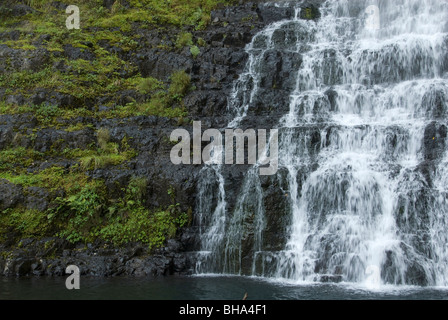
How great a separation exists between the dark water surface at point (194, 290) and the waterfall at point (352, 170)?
3.08ft

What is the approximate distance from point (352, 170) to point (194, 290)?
627cm

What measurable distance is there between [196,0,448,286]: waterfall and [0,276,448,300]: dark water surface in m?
0.94

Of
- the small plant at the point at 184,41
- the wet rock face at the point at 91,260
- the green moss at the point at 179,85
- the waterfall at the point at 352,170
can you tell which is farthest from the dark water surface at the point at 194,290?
the small plant at the point at 184,41

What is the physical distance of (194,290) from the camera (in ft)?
31.4

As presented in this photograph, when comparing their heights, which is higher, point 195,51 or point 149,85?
point 195,51

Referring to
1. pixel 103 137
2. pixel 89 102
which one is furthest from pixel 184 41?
pixel 103 137

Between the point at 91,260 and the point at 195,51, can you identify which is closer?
the point at 91,260

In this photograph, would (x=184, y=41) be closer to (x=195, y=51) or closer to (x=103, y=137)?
(x=195, y=51)

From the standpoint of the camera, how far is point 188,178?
13.4 metres

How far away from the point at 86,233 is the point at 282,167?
262 inches

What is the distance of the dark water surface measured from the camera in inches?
348

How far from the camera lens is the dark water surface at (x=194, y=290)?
883 centimetres

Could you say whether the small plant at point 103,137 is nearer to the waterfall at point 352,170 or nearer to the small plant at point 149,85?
the small plant at point 149,85
